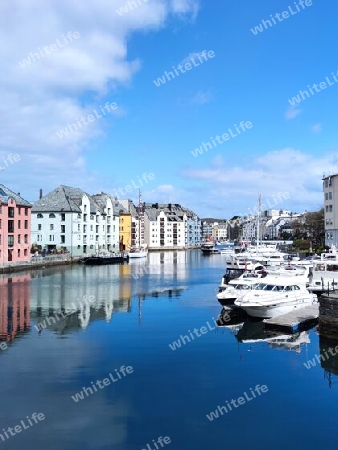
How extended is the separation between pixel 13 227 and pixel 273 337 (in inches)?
2098

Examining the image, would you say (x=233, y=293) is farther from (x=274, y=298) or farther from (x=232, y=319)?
(x=274, y=298)

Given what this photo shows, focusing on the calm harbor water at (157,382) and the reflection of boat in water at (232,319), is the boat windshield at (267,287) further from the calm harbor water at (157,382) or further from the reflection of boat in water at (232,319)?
the calm harbor water at (157,382)

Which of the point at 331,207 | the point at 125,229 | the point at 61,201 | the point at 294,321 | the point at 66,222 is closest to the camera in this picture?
the point at 294,321

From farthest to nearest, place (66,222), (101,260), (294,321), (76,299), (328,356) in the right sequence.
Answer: (66,222) < (101,260) < (76,299) < (294,321) < (328,356)

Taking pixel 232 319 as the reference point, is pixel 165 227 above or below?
above

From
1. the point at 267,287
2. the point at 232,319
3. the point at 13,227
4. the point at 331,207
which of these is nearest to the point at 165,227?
the point at 331,207

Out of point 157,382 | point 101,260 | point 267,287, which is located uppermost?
point 101,260

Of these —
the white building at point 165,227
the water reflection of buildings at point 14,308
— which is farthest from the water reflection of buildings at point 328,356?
the white building at point 165,227

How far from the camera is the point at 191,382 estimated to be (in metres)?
17.9

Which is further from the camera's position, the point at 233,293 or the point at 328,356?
the point at 233,293

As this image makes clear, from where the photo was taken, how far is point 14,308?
3381cm

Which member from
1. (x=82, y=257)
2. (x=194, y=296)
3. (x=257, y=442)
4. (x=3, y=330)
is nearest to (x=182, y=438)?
(x=257, y=442)

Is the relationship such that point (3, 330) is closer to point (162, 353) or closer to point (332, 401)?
point (162, 353)

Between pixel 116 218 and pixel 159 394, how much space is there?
104 metres
